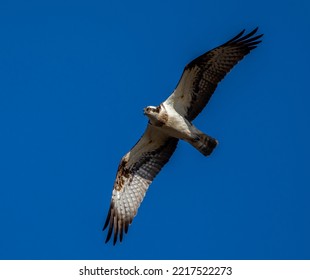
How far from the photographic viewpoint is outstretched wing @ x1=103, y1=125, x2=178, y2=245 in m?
12.9

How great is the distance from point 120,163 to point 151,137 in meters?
0.74

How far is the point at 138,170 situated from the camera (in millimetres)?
13266

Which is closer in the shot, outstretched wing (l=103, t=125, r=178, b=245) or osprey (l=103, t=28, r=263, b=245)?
osprey (l=103, t=28, r=263, b=245)

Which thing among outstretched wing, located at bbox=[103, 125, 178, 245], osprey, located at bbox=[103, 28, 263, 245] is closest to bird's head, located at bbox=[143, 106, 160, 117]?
osprey, located at bbox=[103, 28, 263, 245]

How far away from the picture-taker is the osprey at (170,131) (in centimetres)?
1231

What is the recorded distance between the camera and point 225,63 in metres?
12.3

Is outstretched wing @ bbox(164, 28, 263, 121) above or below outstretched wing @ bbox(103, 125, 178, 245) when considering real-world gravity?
above

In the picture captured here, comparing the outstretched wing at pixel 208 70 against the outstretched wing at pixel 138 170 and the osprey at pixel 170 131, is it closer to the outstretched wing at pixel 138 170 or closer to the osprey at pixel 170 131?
the osprey at pixel 170 131

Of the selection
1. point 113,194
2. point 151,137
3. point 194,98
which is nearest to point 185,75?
point 194,98

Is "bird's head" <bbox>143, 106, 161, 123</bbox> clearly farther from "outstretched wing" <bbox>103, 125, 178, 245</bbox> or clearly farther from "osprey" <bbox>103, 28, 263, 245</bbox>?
"outstretched wing" <bbox>103, 125, 178, 245</bbox>

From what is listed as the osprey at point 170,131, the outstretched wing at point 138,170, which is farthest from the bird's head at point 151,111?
the outstretched wing at point 138,170

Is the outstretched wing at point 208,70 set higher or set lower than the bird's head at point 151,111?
higher

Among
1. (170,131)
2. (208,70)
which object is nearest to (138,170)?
(170,131)
